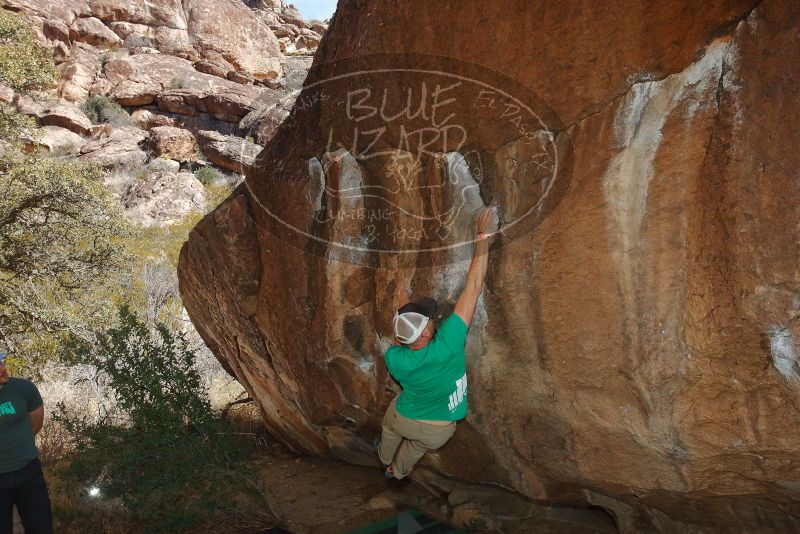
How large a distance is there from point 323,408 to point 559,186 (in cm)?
215

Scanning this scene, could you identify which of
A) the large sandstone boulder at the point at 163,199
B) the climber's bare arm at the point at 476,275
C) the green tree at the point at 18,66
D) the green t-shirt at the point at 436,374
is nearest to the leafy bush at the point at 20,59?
the green tree at the point at 18,66

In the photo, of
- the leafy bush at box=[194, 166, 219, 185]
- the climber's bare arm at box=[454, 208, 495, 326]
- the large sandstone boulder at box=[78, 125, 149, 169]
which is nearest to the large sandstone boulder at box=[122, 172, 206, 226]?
the leafy bush at box=[194, 166, 219, 185]

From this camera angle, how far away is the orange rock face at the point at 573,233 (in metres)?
2.02

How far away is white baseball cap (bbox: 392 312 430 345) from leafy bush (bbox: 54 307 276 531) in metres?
1.87

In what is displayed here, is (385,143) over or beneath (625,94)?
beneath

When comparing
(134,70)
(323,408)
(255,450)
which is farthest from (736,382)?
(134,70)

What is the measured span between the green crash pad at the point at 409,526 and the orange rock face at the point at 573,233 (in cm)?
40

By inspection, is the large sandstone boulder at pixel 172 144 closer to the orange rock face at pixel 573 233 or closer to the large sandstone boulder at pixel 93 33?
the large sandstone boulder at pixel 93 33

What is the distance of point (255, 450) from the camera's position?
16.4ft

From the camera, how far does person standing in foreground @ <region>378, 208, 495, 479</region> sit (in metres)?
2.64

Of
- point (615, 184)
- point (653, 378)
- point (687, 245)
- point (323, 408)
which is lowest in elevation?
point (323, 408)

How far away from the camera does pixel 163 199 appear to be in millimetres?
16656

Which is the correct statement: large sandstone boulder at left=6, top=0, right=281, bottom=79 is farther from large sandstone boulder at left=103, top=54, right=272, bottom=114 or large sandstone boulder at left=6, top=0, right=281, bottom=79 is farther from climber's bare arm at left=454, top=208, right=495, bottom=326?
climber's bare arm at left=454, top=208, right=495, bottom=326

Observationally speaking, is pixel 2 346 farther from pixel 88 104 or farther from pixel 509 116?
pixel 88 104
